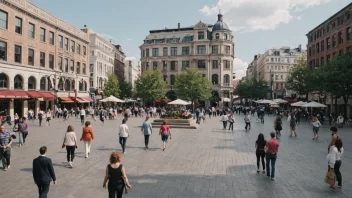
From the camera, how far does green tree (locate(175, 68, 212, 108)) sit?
54.7m

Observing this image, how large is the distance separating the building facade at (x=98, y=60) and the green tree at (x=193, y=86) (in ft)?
63.4

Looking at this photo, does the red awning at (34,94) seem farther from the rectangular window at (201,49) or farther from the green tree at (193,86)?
the rectangular window at (201,49)

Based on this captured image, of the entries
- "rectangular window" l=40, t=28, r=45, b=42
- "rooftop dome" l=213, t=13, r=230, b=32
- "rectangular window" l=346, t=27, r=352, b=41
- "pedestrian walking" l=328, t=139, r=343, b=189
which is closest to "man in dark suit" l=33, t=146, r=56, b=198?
"pedestrian walking" l=328, t=139, r=343, b=189

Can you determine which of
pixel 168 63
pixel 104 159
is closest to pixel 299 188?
pixel 104 159

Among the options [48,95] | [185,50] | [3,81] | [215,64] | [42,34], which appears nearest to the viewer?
[3,81]

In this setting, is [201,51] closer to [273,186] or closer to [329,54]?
[329,54]

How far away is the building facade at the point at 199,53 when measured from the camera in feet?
208

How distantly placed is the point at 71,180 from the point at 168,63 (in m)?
59.4

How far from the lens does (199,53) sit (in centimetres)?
6475

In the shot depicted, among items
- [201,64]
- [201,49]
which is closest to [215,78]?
[201,64]

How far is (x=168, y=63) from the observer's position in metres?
66.9

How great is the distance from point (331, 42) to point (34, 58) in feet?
142

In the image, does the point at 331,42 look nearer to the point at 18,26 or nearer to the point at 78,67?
the point at 78,67

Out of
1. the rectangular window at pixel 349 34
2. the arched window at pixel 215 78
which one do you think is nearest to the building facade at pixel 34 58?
the arched window at pixel 215 78
